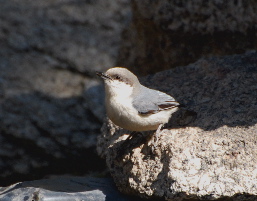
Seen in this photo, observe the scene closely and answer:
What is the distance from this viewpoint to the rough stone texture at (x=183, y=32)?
20.4 ft

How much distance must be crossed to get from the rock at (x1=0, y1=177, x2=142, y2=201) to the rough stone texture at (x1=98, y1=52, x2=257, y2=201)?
0.16 m

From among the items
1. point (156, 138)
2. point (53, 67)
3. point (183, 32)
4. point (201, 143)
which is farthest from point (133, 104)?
point (53, 67)

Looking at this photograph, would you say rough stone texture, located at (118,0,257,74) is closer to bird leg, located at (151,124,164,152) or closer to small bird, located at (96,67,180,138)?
small bird, located at (96,67,180,138)

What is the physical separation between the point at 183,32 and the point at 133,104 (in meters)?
1.94

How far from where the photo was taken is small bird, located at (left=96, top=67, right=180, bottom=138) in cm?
463

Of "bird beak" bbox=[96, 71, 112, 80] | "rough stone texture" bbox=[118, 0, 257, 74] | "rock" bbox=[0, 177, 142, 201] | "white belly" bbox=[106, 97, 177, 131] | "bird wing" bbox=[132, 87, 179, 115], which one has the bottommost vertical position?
"rock" bbox=[0, 177, 142, 201]

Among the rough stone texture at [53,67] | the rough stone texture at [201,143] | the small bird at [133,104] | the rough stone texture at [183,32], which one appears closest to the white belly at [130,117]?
the small bird at [133,104]

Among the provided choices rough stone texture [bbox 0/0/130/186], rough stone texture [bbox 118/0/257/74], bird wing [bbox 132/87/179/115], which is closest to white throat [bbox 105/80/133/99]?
bird wing [bbox 132/87/179/115]

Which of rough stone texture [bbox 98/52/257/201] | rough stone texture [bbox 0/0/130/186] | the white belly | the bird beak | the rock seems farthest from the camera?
rough stone texture [bbox 0/0/130/186]

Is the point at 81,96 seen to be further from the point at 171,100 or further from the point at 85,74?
the point at 171,100

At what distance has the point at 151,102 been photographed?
4.80 meters

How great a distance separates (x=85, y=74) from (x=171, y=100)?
2.16m

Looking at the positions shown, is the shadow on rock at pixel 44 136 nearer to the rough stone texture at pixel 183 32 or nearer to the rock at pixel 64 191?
the rough stone texture at pixel 183 32

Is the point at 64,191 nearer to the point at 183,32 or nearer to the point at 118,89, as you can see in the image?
the point at 118,89
